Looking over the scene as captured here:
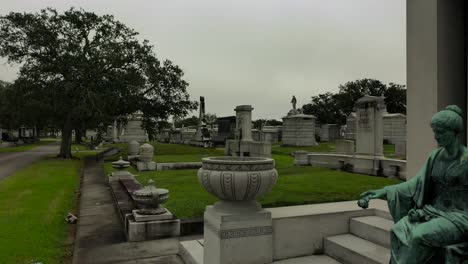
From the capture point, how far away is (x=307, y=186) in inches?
345

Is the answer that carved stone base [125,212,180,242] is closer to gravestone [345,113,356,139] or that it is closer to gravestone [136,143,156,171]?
gravestone [136,143,156,171]

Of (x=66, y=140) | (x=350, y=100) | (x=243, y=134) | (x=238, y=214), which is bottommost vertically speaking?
(x=238, y=214)

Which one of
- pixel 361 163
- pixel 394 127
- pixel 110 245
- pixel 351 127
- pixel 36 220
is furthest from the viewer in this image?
pixel 351 127

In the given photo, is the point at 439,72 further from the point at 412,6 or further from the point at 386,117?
the point at 386,117

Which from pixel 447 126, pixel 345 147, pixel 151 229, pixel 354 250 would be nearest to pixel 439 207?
pixel 447 126

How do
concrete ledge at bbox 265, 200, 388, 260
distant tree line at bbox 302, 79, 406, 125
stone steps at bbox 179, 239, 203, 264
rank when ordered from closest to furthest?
concrete ledge at bbox 265, 200, 388, 260
stone steps at bbox 179, 239, 203, 264
distant tree line at bbox 302, 79, 406, 125

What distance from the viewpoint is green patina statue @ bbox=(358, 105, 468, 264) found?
2.28 meters

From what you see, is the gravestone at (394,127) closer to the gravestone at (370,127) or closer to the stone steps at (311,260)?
the gravestone at (370,127)

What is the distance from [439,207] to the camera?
250 centimetres

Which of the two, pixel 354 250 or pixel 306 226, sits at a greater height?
pixel 306 226

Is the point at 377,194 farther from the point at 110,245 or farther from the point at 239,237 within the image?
the point at 110,245

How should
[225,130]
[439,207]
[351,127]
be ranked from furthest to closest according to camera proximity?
[351,127] < [225,130] < [439,207]

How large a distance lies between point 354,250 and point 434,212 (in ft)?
5.57

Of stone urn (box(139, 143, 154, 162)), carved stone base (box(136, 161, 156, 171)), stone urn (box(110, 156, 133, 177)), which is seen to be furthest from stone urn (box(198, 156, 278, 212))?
carved stone base (box(136, 161, 156, 171))
